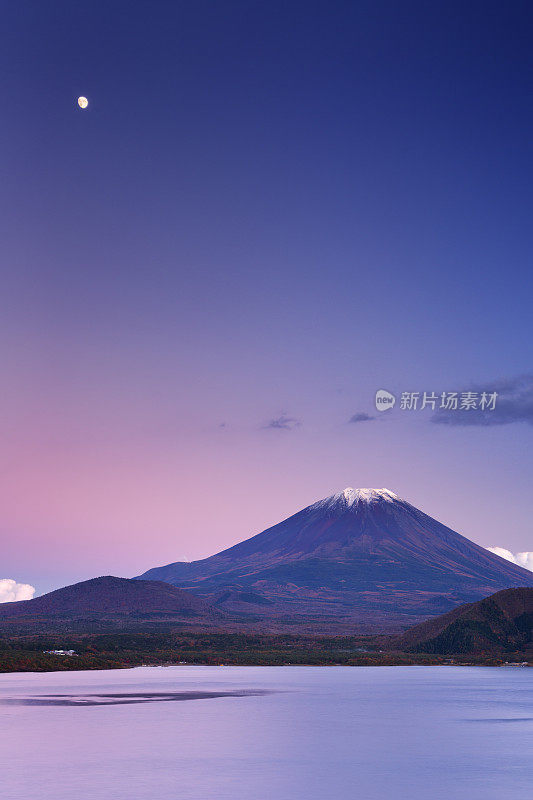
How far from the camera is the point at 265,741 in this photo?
5144 cm

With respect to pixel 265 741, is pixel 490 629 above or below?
above

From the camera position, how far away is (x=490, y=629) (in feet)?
443

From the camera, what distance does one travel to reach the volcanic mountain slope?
5197 inches

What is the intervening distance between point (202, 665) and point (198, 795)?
327 feet

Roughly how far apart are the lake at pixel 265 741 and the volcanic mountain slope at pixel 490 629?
133 ft

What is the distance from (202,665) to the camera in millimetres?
132250

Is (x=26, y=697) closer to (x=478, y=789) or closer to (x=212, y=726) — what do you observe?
(x=212, y=726)

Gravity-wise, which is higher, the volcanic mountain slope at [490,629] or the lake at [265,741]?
Answer: the volcanic mountain slope at [490,629]

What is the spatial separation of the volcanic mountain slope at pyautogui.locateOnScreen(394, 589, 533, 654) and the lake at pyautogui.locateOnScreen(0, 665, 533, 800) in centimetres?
4044

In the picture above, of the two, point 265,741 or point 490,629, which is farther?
point 490,629

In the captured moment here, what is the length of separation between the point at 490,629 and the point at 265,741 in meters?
Answer: 91.1

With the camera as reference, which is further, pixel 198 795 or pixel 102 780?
pixel 102 780

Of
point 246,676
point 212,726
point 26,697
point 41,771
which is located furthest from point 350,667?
point 41,771

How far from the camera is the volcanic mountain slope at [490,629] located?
433 feet
